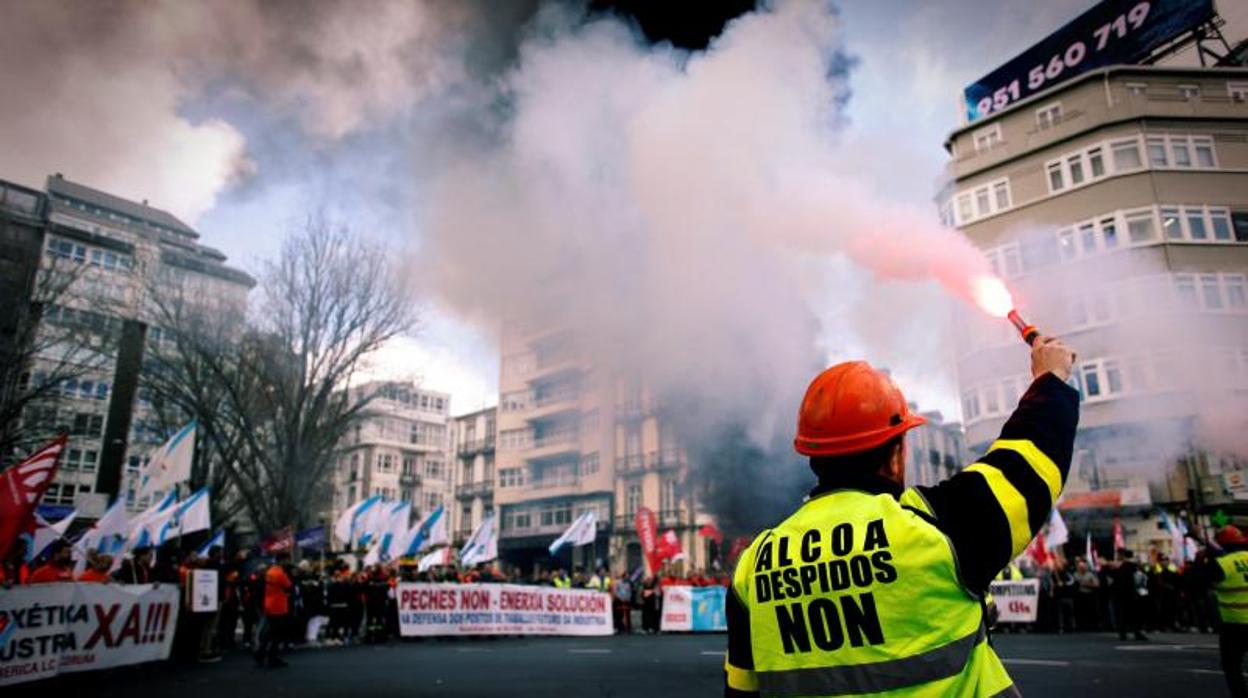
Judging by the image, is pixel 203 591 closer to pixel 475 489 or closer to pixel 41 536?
pixel 41 536

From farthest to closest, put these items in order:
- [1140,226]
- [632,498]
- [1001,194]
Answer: [632,498], [1001,194], [1140,226]

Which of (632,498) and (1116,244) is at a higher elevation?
(1116,244)

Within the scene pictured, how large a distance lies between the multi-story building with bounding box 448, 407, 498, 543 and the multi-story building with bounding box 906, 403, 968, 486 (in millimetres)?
30807

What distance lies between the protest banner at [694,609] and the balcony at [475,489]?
39440 millimetres

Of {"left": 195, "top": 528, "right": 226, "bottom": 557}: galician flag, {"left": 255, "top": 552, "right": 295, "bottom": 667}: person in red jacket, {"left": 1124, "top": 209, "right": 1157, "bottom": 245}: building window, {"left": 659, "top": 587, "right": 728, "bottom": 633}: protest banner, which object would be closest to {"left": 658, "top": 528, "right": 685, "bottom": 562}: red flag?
{"left": 659, "top": 587, "right": 728, "bottom": 633}: protest banner

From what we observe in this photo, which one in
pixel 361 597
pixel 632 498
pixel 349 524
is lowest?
pixel 361 597

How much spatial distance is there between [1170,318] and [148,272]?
30.8 metres

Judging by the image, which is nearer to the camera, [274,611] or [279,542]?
[274,611]

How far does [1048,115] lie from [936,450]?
3437cm

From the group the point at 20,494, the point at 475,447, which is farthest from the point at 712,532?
the point at 475,447

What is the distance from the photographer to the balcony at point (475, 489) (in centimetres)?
5819

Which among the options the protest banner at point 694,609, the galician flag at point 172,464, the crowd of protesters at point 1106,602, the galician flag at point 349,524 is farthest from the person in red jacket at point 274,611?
the crowd of protesters at point 1106,602

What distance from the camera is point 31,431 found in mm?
23328

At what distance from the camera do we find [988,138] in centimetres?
3075
